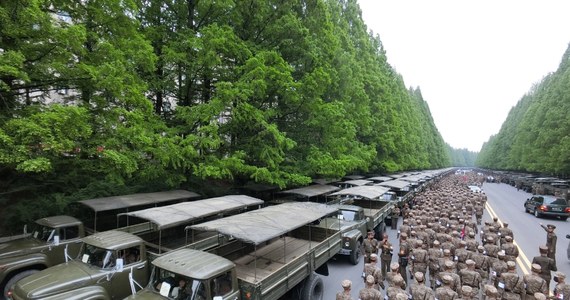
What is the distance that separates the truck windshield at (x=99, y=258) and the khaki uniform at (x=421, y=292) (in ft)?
21.5

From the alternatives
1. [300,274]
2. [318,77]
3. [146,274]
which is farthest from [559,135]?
[146,274]

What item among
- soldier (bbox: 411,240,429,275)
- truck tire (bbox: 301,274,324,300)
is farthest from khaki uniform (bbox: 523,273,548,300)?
truck tire (bbox: 301,274,324,300)

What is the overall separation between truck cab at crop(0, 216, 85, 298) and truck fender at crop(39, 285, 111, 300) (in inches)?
99.9

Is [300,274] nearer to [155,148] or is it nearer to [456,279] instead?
[456,279]

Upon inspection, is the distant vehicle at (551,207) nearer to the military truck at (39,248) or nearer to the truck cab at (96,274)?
the truck cab at (96,274)

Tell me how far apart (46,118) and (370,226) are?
11663mm

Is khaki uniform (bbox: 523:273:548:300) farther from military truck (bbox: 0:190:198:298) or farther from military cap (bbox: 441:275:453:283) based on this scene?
military truck (bbox: 0:190:198:298)

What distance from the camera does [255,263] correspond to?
254 inches

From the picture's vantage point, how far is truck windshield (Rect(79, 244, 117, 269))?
649 cm

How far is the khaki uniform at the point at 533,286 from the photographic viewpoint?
6809mm

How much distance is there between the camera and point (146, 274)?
7039mm

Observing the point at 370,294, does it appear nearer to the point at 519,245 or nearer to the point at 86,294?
the point at 86,294

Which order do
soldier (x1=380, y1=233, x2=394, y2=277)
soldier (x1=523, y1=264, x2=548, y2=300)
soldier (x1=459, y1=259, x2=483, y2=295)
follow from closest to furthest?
1. soldier (x1=523, y1=264, x2=548, y2=300)
2. soldier (x1=459, y1=259, x2=483, y2=295)
3. soldier (x1=380, y1=233, x2=394, y2=277)

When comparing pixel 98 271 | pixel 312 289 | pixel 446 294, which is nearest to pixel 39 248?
pixel 98 271
